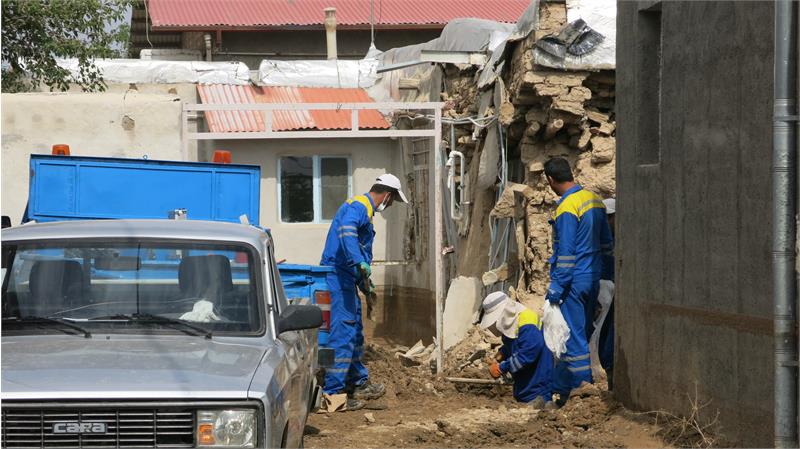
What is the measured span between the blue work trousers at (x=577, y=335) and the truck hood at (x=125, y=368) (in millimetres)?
3921

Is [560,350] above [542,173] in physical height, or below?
below

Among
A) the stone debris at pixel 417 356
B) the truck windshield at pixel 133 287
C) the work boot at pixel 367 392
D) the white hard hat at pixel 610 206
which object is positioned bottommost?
the stone debris at pixel 417 356

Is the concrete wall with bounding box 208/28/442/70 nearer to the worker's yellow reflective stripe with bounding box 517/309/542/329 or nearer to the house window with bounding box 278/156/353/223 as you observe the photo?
the house window with bounding box 278/156/353/223

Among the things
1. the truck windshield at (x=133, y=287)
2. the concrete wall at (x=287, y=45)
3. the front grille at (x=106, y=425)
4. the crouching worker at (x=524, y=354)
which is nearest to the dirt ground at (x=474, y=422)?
the crouching worker at (x=524, y=354)

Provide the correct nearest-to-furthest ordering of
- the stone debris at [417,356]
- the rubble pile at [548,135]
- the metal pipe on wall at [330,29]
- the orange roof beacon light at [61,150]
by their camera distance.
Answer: the rubble pile at [548,135], the orange roof beacon light at [61,150], the stone debris at [417,356], the metal pipe on wall at [330,29]

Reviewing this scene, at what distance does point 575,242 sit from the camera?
8.98m

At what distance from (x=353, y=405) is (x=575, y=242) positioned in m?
2.66

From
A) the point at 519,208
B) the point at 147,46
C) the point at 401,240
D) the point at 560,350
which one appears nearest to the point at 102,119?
the point at 401,240

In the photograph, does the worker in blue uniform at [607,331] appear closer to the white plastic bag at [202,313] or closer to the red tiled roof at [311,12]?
the white plastic bag at [202,313]

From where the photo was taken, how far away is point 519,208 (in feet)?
38.4

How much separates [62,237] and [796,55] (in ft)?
13.0

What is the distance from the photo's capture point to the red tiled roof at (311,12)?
25.1 meters

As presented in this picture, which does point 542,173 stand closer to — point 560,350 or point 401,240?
point 560,350

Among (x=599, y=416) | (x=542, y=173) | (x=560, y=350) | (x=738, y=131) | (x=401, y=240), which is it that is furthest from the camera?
(x=401, y=240)
